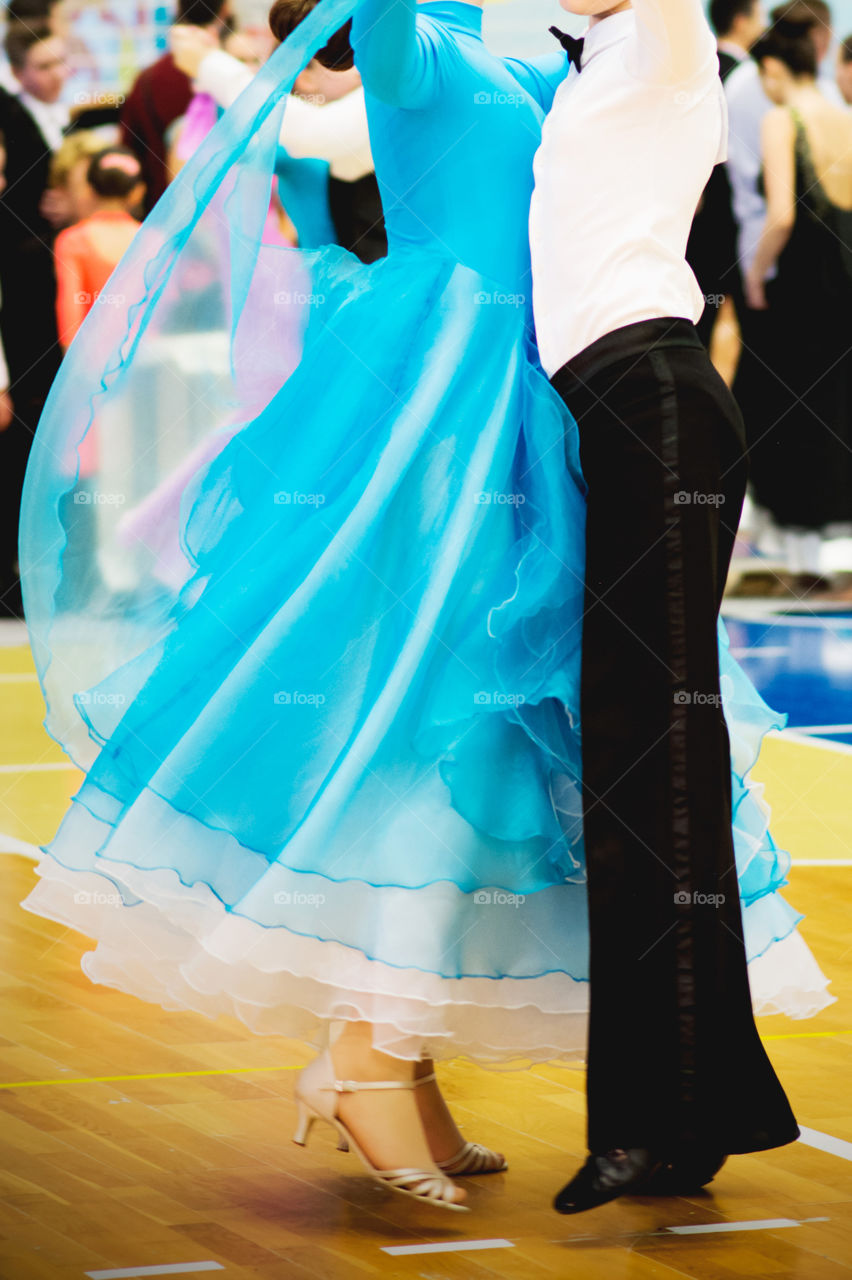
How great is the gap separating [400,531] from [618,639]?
29cm

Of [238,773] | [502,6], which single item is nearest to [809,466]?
[502,6]

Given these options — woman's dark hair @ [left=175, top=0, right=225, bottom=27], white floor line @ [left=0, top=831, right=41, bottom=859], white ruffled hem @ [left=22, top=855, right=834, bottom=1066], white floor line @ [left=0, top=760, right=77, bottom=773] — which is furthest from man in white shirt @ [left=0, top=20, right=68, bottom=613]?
white ruffled hem @ [left=22, top=855, right=834, bottom=1066]

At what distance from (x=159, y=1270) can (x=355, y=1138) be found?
0.30m

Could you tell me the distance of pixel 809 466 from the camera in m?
8.30

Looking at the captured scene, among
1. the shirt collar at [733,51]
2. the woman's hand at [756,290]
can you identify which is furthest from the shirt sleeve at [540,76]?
the woman's hand at [756,290]

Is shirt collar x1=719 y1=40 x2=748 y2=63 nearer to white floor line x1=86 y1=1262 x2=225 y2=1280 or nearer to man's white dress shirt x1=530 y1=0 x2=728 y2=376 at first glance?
man's white dress shirt x1=530 y1=0 x2=728 y2=376

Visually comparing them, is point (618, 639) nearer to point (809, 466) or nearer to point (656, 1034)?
point (656, 1034)

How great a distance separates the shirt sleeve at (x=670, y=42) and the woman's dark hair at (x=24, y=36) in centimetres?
568

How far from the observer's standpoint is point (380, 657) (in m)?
2.29

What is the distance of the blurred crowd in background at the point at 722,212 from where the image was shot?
23.5 ft

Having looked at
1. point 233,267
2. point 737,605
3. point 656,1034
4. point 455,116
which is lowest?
point 737,605

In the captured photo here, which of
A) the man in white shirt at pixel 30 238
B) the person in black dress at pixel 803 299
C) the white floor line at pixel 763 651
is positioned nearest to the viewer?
the white floor line at pixel 763 651

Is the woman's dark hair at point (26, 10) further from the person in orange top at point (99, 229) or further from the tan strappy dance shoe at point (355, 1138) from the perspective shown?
the tan strappy dance shoe at point (355, 1138)

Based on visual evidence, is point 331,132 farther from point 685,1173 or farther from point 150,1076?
point 685,1173
